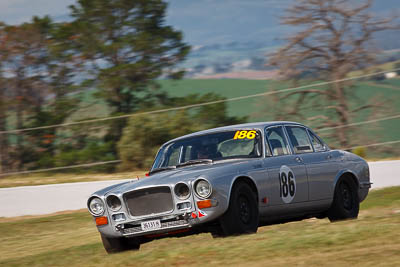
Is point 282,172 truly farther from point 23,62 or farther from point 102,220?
point 23,62

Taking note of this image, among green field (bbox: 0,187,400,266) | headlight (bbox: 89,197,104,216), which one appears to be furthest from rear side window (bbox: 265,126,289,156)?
headlight (bbox: 89,197,104,216)

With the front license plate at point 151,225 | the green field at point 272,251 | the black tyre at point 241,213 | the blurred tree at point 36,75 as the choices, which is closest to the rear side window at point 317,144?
the green field at point 272,251

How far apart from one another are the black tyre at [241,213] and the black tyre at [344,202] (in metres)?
2.12

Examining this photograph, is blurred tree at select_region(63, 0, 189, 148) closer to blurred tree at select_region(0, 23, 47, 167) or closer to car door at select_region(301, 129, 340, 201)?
blurred tree at select_region(0, 23, 47, 167)

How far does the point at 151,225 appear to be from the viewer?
28.3ft

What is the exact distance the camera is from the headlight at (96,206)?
911cm

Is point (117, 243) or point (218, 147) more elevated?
point (218, 147)

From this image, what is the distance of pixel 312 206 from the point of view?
1012cm

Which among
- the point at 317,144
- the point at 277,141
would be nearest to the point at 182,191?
the point at 277,141

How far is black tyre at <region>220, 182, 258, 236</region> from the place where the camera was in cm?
843

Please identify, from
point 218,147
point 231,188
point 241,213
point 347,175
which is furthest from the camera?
point 347,175

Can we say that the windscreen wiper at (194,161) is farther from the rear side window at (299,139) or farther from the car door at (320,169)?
the car door at (320,169)

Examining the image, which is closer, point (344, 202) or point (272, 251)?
point (272, 251)

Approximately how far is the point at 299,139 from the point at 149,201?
9.08ft
